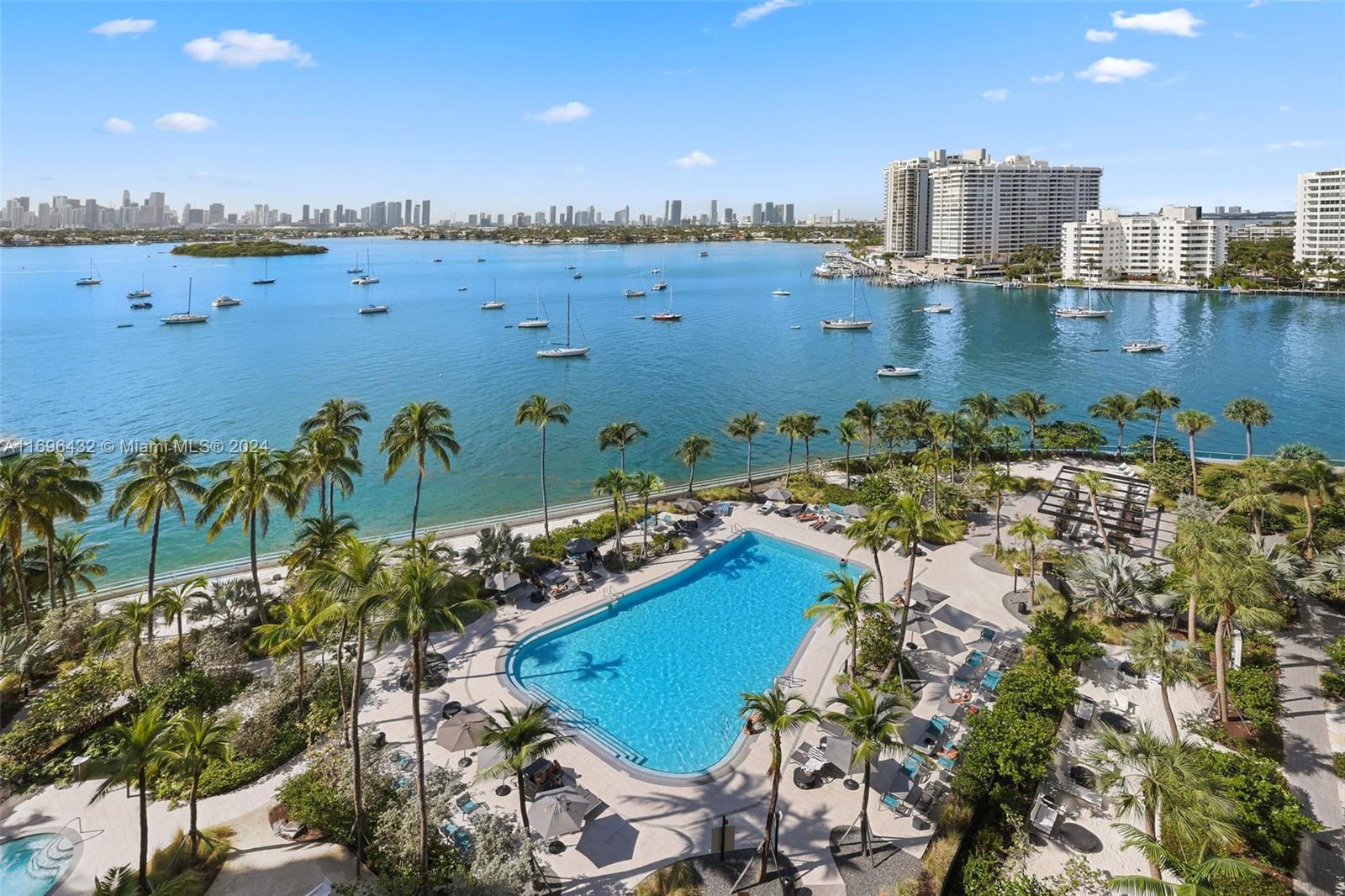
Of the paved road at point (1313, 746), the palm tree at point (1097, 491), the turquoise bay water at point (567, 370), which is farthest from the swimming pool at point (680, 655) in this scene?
the turquoise bay water at point (567, 370)

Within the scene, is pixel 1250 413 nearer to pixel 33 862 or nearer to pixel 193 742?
pixel 193 742

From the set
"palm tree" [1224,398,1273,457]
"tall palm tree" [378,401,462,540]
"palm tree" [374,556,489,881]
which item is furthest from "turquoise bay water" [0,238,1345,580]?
"palm tree" [374,556,489,881]

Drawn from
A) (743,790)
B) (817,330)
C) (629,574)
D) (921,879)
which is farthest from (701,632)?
(817,330)

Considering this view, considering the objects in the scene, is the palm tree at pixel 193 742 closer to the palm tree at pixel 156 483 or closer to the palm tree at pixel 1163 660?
the palm tree at pixel 156 483

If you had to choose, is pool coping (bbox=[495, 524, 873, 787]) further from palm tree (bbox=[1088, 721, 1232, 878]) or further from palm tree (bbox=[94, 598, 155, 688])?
palm tree (bbox=[94, 598, 155, 688])

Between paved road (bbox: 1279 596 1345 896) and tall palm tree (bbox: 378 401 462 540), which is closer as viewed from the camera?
paved road (bbox: 1279 596 1345 896)

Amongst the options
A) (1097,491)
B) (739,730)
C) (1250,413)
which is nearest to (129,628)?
(739,730)
